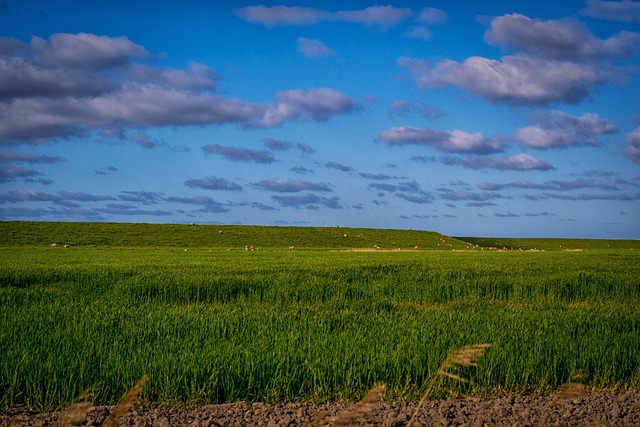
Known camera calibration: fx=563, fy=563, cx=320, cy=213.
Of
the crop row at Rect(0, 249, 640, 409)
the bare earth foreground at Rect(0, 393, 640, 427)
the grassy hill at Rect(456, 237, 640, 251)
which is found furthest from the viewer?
the grassy hill at Rect(456, 237, 640, 251)

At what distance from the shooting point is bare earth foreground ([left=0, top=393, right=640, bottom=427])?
607cm

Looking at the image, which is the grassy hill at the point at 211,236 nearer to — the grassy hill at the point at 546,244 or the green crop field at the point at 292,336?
the grassy hill at the point at 546,244

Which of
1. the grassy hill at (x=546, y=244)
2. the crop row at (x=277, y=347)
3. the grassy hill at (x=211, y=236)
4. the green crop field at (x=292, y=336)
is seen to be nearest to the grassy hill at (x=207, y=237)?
the grassy hill at (x=211, y=236)

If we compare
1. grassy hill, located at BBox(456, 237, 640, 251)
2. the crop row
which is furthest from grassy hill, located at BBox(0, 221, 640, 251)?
the crop row

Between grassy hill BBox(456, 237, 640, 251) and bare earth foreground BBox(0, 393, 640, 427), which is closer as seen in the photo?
bare earth foreground BBox(0, 393, 640, 427)

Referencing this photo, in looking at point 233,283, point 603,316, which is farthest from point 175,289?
point 603,316

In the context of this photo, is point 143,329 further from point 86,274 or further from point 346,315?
point 86,274

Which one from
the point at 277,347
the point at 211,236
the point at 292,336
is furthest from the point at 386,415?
the point at 211,236

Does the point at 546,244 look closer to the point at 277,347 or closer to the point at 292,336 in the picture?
the point at 292,336

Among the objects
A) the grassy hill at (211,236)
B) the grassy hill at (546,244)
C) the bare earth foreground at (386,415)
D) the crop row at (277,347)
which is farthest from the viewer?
the grassy hill at (546,244)

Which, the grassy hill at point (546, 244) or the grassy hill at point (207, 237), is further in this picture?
the grassy hill at point (546, 244)

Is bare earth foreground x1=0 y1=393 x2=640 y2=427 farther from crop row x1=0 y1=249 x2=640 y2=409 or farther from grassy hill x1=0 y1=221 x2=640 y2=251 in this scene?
grassy hill x1=0 y1=221 x2=640 y2=251

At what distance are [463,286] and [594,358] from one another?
11760 millimetres

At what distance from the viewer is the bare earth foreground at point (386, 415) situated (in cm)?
607
